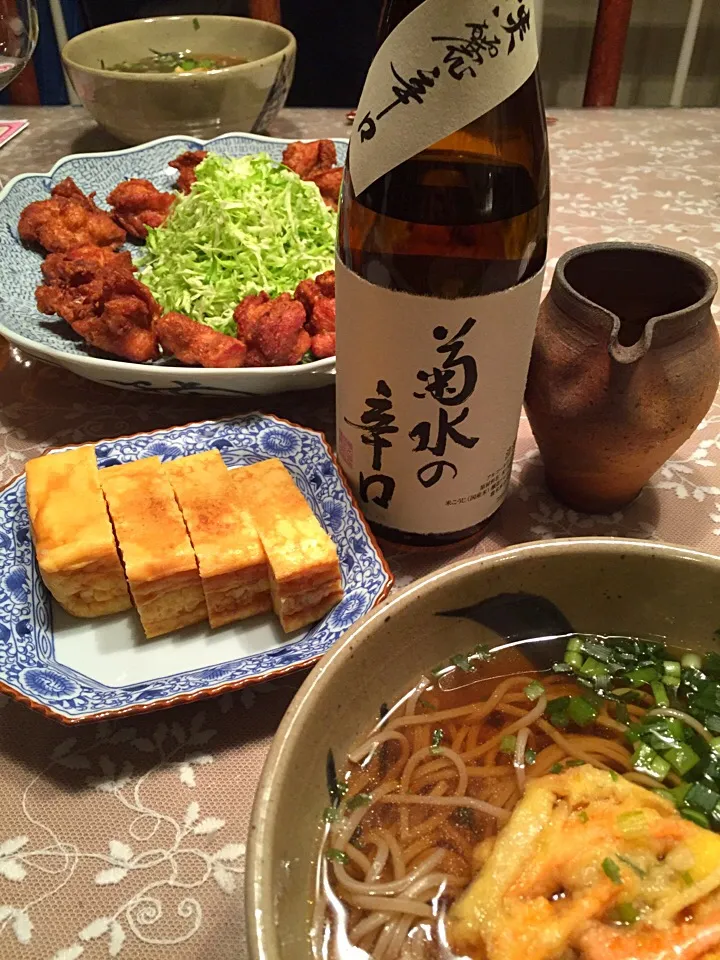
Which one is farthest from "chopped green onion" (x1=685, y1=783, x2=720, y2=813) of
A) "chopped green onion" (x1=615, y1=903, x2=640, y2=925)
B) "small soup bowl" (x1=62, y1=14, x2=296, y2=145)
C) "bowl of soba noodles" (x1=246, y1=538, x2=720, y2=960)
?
"small soup bowl" (x1=62, y1=14, x2=296, y2=145)

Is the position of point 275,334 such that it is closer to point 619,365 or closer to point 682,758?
point 619,365

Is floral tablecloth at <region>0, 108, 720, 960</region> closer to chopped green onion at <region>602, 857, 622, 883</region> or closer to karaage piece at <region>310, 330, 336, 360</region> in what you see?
A: karaage piece at <region>310, 330, 336, 360</region>

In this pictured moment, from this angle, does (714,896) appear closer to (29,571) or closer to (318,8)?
(29,571)

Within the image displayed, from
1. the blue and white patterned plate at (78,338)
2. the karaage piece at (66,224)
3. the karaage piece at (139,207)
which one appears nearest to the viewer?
the blue and white patterned plate at (78,338)

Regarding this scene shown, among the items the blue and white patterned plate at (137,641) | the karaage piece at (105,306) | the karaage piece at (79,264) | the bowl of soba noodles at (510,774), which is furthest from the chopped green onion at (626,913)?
the karaage piece at (79,264)

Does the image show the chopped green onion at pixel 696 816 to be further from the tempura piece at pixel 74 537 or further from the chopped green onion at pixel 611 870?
the tempura piece at pixel 74 537

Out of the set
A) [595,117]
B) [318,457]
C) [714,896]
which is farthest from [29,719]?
[595,117]

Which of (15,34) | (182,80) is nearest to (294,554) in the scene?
(182,80)
